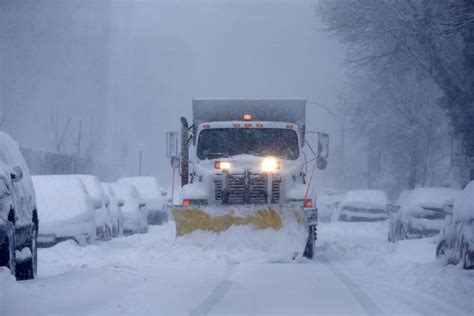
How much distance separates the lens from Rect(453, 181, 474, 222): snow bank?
424 inches

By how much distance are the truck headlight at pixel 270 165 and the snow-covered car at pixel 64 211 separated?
3640 millimetres

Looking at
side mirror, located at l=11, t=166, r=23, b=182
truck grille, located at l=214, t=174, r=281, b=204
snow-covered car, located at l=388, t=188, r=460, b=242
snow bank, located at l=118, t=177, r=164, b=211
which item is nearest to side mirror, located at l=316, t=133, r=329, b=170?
truck grille, located at l=214, t=174, r=281, b=204

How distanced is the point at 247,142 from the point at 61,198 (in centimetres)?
391

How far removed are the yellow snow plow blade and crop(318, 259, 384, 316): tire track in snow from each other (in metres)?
1.39

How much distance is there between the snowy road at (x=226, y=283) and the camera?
8078mm

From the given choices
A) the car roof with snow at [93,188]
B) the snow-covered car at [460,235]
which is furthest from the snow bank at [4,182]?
the car roof with snow at [93,188]

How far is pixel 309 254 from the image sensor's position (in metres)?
14.9

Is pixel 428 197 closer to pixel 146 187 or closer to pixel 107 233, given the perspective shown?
pixel 107 233

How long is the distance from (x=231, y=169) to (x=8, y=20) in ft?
153

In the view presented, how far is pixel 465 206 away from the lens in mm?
11117

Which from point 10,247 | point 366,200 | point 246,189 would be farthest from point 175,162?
point 366,200

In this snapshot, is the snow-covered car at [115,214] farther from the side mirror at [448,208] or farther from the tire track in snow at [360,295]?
the side mirror at [448,208]

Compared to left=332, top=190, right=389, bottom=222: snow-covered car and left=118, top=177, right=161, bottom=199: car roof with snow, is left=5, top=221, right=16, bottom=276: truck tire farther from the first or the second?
left=332, top=190, right=389, bottom=222: snow-covered car

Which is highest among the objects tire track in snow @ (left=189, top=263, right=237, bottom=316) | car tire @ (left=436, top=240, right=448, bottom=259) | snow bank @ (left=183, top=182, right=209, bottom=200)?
snow bank @ (left=183, top=182, right=209, bottom=200)
